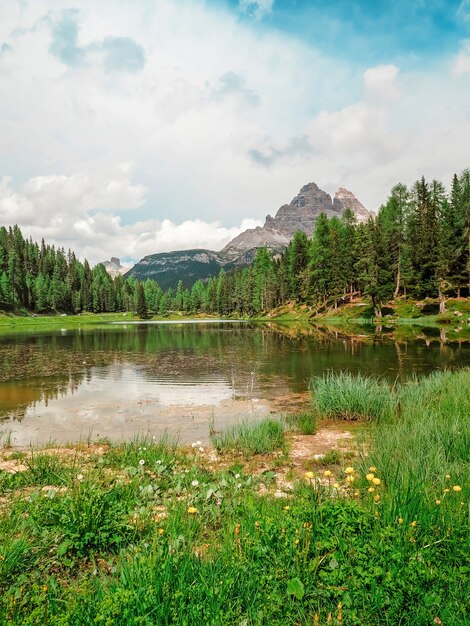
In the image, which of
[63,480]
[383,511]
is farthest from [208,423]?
[383,511]

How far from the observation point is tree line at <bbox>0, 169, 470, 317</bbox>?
222ft

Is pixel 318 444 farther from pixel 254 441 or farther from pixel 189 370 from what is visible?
pixel 189 370

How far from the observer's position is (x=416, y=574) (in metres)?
3.47

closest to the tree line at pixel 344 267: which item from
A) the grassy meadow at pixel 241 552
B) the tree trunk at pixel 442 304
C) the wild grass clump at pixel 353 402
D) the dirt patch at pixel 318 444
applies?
the tree trunk at pixel 442 304

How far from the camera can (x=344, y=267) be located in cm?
8562

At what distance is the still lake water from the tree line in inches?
1285

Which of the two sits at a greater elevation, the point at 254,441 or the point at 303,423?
the point at 254,441

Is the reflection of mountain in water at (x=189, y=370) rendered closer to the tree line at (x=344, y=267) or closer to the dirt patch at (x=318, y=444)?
the dirt patch at (x=318, y=444)

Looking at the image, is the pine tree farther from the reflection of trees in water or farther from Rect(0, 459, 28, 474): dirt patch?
Rect(0, 459, 28, 474): dirt patch

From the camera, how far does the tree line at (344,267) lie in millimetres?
67562

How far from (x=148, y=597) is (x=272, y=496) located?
332 cm

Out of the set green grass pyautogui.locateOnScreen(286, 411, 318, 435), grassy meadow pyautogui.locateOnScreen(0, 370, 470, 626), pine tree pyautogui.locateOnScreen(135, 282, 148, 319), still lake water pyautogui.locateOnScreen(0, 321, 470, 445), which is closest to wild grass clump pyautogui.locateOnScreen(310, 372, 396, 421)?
green grass pyautogui.locateOnScreen(286, 411, 318, 435)

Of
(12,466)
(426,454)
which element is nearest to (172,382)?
(12,466)

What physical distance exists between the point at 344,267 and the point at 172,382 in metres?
70.4
